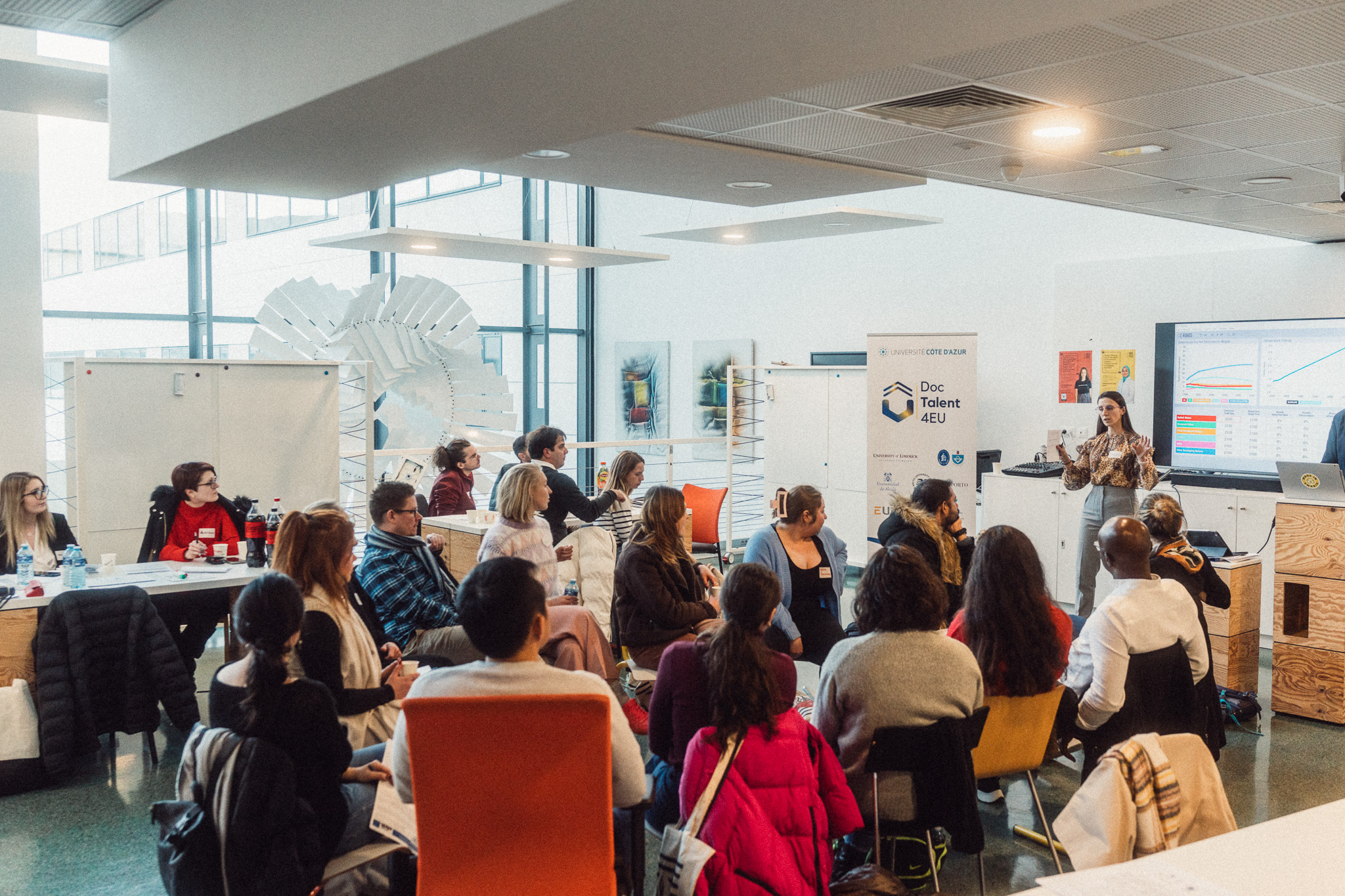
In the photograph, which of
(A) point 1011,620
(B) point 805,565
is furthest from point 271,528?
(A) point 1011,620

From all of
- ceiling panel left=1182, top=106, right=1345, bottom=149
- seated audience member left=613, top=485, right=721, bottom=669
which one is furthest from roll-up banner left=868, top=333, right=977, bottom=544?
seated audience member left=613, top=485, right=721, bottom=669

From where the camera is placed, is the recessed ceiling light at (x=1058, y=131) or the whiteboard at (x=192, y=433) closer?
the recessed ceiling light at (x=1058, y=131)

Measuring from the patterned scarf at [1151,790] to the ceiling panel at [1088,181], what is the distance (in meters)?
3.19

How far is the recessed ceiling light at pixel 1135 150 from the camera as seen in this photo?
4.22 m

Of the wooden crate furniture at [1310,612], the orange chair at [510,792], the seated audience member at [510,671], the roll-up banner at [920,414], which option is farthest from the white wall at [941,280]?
the orange chair at [510,792]

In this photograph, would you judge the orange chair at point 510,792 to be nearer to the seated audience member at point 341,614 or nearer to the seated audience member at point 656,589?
the seated audience member at point 341,614

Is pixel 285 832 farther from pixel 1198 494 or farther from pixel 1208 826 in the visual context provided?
pixel 1198 494

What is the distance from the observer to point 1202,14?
262cm

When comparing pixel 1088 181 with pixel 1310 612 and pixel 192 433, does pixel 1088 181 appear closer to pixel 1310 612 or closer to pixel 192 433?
pixel 1310 612

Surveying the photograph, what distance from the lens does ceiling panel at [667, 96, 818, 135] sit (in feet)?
11.7

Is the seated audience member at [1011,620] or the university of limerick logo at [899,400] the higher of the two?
the university of limerick logo at [899,400]

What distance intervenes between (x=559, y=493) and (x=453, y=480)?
123cm

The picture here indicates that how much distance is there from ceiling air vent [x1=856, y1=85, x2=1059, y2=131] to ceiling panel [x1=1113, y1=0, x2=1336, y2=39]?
0.72 m

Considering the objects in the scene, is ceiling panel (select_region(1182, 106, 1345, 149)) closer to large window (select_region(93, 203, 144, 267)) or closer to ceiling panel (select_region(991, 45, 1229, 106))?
ceiling panel (select_region(991, 45, 1229, 106))
